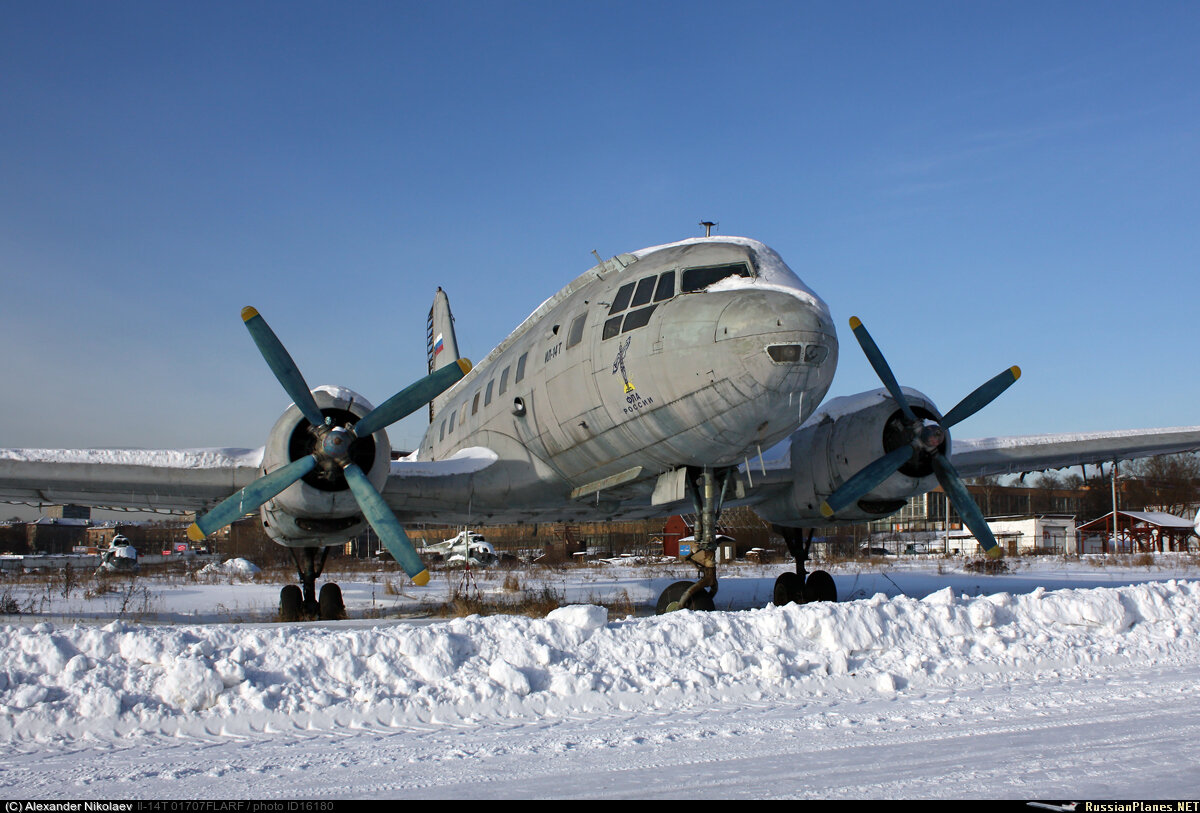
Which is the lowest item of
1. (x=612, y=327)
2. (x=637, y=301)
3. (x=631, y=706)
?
(x=631, y=706)

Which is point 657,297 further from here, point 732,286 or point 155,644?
point 155,644

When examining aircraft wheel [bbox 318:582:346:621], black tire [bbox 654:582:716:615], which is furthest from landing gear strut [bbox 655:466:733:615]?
aircraft wheel [bbox 318:582:346:621]

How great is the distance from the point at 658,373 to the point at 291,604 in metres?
8.02

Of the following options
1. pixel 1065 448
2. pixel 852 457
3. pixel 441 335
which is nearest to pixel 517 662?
pixel 852 457

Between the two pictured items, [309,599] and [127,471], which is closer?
[127,471]

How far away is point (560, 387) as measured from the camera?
39.0ft

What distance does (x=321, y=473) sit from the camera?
11.3 m

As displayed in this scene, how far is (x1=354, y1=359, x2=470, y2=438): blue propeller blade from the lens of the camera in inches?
452

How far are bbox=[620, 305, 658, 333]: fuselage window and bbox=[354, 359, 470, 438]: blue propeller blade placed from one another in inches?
93.1

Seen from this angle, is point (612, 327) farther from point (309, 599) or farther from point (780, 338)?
point (309, 599)

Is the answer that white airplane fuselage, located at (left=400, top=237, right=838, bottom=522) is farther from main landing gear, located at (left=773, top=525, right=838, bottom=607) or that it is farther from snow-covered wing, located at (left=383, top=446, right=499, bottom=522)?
main landing gear, located at (left=773, top=525, right=838, bottom=607)

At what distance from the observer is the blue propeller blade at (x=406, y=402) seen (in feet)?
37.7

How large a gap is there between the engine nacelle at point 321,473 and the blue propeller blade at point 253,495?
297mm

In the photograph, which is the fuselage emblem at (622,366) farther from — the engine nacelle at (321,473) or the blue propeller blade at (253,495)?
the blue propeller blade at (253,495)
